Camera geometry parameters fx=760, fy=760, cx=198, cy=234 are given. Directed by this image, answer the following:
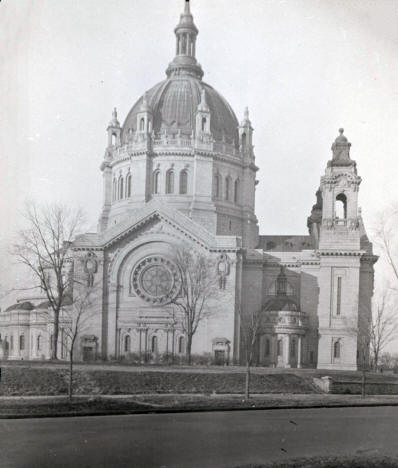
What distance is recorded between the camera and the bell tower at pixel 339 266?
55094 millimetres

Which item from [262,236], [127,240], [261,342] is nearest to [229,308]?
[261,342]

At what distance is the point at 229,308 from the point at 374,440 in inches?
1260

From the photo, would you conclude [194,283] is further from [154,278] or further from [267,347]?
[267,347]

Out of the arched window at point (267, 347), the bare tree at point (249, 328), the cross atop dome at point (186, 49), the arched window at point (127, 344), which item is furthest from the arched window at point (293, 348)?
the cross atop dome at point (186, 49)

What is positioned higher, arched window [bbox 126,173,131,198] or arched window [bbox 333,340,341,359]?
arched window [bbox 126,173,131,198]

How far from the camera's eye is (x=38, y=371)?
38062mm

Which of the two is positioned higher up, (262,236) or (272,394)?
(262,236)

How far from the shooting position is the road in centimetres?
1939

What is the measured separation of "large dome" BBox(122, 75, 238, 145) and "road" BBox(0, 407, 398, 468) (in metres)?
41.9

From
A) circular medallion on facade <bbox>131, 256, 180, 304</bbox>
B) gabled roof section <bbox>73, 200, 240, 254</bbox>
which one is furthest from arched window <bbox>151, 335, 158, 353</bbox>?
gabled roof section <bbox>73, 200, 240, 254</bbox>

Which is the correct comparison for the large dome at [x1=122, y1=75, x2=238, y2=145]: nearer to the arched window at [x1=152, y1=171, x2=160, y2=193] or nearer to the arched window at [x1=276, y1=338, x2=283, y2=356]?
the arched window at [x1=152, y1=171, x2=160, y2=193]

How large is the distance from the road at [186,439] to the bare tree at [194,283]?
25.6m

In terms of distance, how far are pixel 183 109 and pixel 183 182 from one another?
703cm

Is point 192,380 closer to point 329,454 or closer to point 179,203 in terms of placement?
point 329,454
